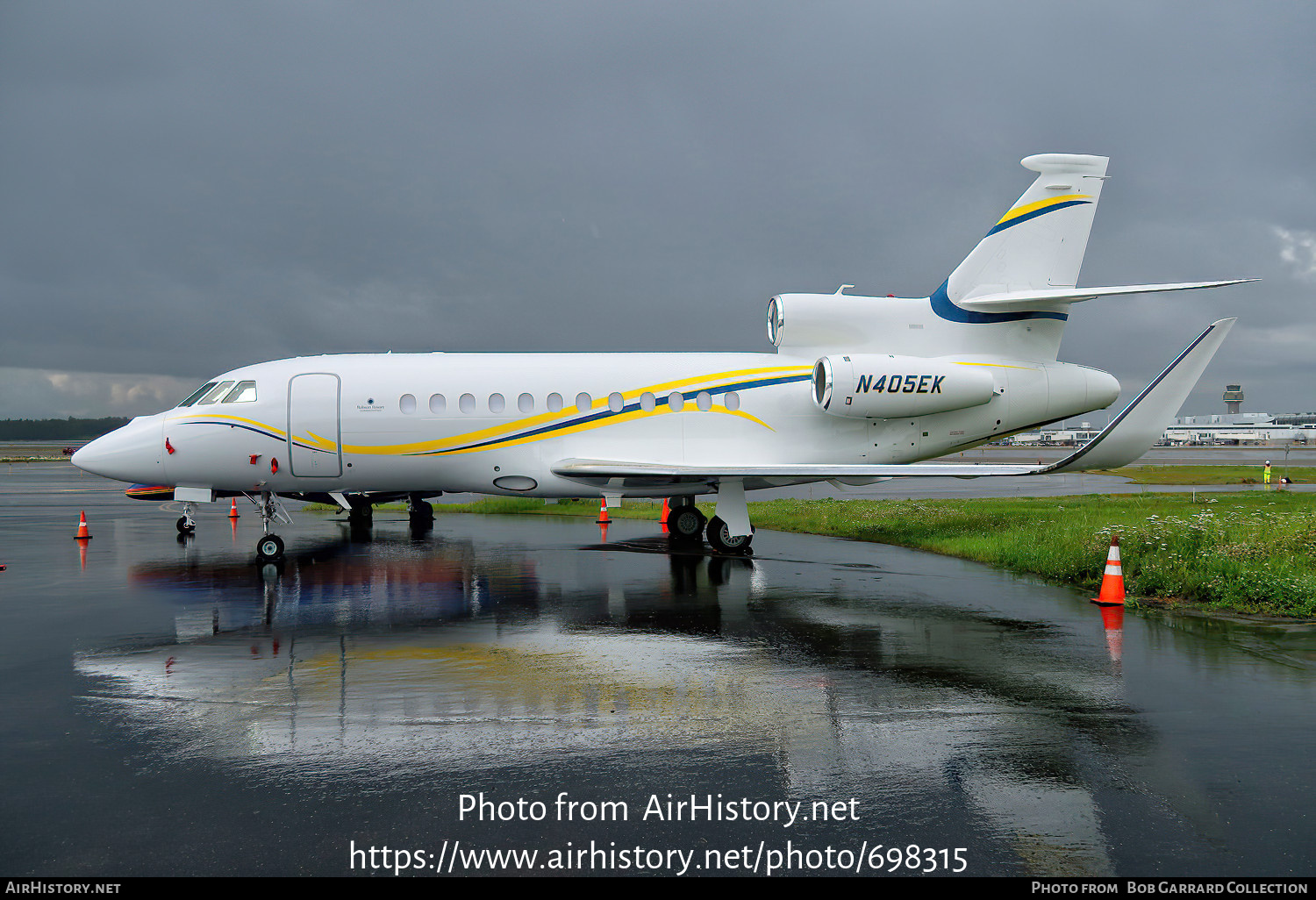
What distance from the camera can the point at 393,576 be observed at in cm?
1273

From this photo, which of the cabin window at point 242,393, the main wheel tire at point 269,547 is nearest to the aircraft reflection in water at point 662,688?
the main wheel tire at point 269,547

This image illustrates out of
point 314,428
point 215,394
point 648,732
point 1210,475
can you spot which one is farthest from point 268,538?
point 1210,475

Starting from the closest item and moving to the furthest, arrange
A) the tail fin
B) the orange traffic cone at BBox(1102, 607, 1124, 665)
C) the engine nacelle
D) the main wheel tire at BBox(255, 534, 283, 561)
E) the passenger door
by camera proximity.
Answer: the orange traffic cone at BBox(1102, 607, 1124, 665)
the main wheel tire at BBox(255, 534, 283, 561)
the engine nacelle
the passenger door
the tail fin

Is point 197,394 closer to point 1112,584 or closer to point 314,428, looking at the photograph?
point 314,428

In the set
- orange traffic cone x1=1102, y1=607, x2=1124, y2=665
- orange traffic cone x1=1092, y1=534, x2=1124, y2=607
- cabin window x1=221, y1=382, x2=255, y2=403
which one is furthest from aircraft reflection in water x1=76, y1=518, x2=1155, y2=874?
cabin window x1=221, y1=382, x2=255, y2=403

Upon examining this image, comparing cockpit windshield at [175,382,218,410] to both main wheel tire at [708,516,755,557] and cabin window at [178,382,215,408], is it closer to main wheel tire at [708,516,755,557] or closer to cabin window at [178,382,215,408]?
cabin window at [178,382,215,408]

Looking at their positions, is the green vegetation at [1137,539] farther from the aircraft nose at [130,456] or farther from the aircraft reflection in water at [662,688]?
the aircraft nose at [130,456]

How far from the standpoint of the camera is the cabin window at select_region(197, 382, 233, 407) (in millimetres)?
14734

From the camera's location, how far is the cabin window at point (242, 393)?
579 inches

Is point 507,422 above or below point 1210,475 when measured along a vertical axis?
above

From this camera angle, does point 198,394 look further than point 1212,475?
No

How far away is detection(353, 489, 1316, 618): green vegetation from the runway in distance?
2.47 meters

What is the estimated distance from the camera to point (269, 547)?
14.2 metres

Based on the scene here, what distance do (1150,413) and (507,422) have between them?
10.1 metres
